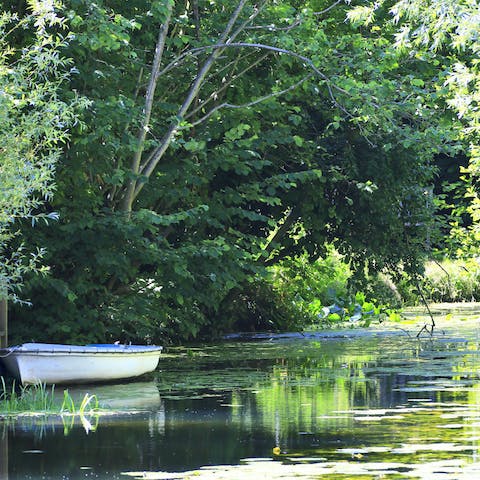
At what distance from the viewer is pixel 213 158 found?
20.3 meters

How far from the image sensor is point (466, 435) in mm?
11422

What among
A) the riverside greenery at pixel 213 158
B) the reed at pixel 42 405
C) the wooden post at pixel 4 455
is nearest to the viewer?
the wooden post at pixel 4 455

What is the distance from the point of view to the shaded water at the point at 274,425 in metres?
10.1

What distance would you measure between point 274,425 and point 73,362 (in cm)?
450

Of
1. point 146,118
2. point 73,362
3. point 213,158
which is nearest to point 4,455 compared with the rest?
point 73,362

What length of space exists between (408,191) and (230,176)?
342 cm

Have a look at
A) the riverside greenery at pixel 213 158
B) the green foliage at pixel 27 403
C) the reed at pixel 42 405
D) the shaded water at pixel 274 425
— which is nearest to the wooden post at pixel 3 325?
the riverside greenery at pixel 213 158

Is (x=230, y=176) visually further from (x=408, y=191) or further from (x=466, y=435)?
(x=466, y=435)

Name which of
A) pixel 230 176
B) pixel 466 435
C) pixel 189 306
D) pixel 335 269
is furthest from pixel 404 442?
pixel 335 269

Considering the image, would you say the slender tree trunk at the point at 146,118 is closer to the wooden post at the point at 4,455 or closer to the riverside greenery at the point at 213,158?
the riverside greenery at the point at 213,158

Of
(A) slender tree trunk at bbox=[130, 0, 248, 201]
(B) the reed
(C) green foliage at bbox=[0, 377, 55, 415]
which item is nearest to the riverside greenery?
(A) slender tree trunk at bbox=[130, 0, 248, 201]

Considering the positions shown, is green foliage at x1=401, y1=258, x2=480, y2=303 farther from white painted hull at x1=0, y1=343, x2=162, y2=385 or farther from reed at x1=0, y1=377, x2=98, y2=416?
reed at x1=0, y1=377, x2=98, y2=416

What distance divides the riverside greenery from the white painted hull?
1173 millimetres

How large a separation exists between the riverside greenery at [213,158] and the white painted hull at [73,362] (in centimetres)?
117
